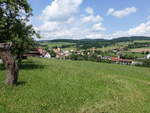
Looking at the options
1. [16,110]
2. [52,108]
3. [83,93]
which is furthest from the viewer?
[83,93]

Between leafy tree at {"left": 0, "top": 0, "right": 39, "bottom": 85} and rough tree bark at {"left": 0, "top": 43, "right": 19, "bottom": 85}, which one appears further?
leafy tree at {"left": 0, "top": 0, "right": 39, "bottom": 85}

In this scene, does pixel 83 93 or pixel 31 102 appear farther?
pixel 83 93

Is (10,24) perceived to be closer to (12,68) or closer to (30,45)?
(30,45)

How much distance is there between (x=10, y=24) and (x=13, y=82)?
13766mm

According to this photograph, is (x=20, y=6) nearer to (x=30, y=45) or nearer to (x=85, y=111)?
(x=30, y=45)

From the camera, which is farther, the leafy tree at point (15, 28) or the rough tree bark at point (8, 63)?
the leafy tree at point (15, 28)

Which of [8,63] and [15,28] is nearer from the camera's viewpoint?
[8,63]

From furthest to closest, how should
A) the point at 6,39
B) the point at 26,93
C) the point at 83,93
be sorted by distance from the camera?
the point at 6,39 < the point at 83,93 < the point at 26,93

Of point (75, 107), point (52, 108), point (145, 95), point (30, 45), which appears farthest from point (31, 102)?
point (30, 45)

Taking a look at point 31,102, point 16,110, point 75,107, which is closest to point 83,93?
point 75,107

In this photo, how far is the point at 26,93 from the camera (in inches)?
563

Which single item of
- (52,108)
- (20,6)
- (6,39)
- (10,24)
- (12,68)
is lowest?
(52,108)

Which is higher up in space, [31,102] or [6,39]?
[6,39]

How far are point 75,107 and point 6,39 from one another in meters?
17.6
